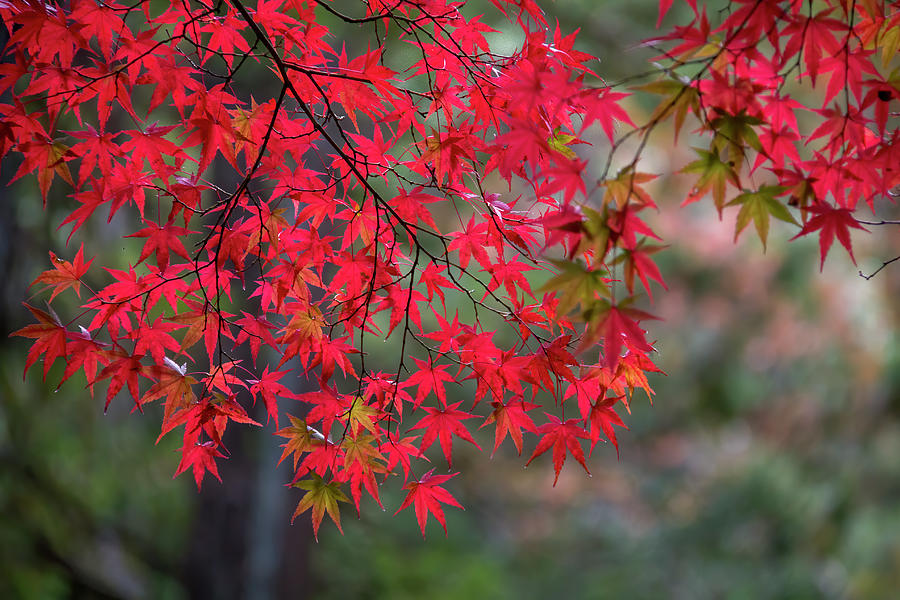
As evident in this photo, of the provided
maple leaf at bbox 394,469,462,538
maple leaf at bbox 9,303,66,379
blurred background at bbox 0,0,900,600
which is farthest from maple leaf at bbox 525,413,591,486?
blurred background at bbox 0,0,900,600

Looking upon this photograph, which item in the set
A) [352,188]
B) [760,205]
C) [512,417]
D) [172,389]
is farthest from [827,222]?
[172,389]

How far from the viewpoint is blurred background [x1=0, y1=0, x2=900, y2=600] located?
9.78 feet

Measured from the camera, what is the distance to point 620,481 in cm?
652

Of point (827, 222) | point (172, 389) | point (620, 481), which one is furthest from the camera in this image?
point (620, 481)

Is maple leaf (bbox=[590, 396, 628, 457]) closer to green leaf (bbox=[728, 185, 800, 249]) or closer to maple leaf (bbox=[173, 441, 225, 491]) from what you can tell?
green leaf (bbox=[728, 185, 800, 249])

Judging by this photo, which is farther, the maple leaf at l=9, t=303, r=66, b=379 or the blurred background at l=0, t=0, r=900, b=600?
the blurred background at l=0, t=0, r=900, b=600

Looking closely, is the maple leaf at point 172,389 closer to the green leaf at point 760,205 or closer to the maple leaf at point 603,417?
the maple leaf at point 603,417

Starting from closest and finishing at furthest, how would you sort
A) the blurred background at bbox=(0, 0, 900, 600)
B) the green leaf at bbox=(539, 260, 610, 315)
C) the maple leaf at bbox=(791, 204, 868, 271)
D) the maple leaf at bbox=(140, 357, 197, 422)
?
the green leaf at bbox=(539, 260, 610, 315) < the maple leaf at bbox=(791, 204, 868, 271) < the maple leaf at bbox=(140, 357, 197, 422) < the blurred background at bbox=(0, 0, 900, 600)

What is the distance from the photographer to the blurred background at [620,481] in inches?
117

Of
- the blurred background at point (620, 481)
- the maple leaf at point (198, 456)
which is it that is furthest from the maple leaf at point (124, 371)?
the blurred background at point (620, 481)

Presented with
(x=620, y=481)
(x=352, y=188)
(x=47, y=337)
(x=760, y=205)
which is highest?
(x=620, y=481)

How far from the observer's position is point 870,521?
3.68 meters

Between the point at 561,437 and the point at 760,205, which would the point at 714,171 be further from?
the point at 561,437

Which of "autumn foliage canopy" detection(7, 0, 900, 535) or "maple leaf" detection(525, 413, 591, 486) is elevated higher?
"autumn foliage canopy" detection(7, 0, 900, 535)
